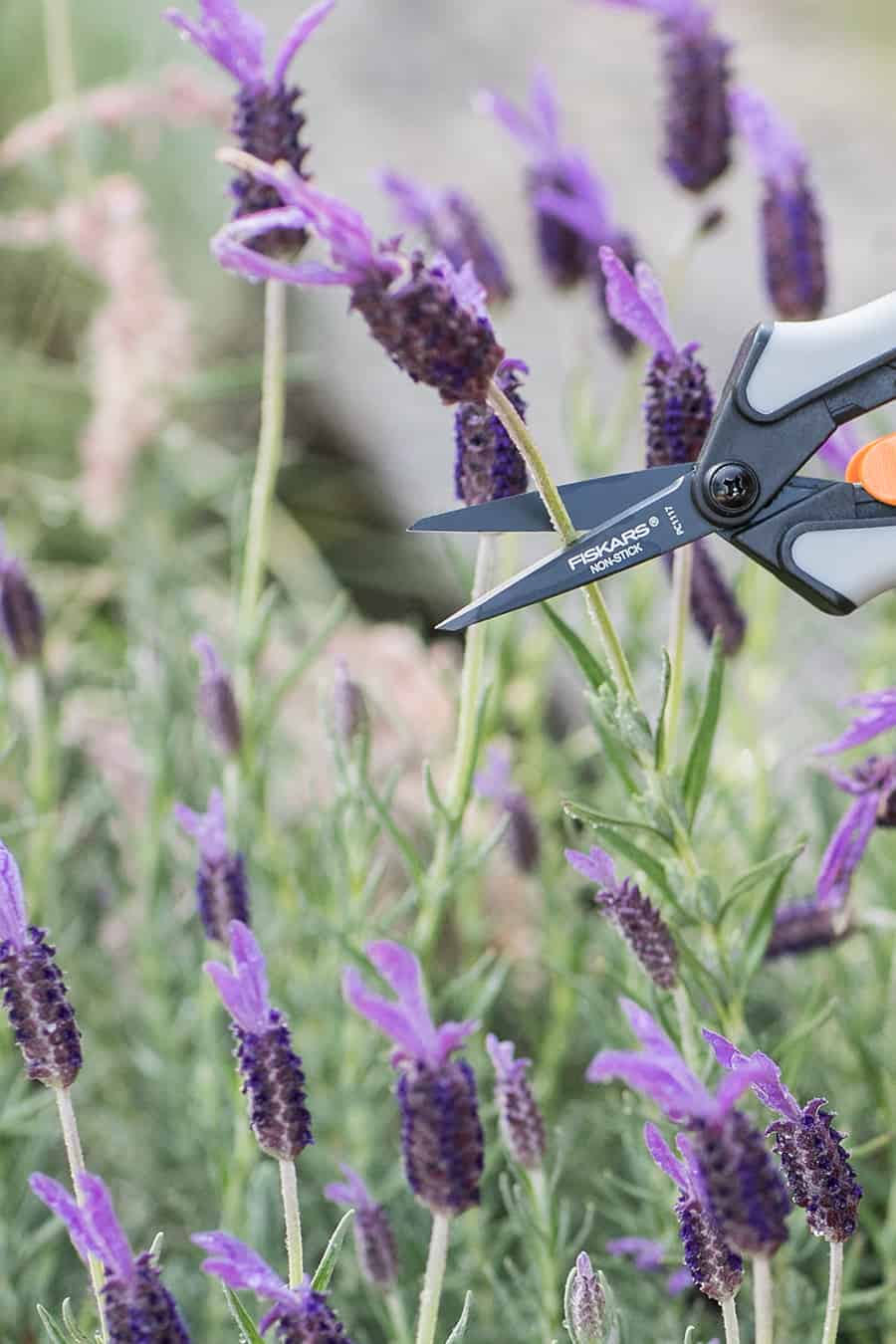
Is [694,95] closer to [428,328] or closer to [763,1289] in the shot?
[428,328]

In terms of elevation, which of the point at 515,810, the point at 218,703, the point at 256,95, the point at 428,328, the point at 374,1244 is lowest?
the point at 374,1244

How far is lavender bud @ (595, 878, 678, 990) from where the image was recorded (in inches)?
22.6

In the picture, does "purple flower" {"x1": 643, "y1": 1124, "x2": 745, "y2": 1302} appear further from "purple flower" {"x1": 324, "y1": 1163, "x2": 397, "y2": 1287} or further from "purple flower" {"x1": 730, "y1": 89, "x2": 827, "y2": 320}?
"purple flower" {"x1": 730, "y1": 89, "x2": 827, "y2": 320}

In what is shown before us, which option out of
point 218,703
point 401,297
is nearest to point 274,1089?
point 401,297

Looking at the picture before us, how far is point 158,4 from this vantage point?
2393 millimetres

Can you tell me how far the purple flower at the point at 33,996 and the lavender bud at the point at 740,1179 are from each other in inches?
7.7

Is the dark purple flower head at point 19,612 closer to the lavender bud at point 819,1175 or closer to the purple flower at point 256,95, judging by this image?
the purple flower at point 256,95

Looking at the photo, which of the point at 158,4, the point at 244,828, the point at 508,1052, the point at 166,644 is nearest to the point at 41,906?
the point at 244,828

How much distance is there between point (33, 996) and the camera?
0.49 metres

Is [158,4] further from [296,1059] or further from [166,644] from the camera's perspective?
[296,1059]

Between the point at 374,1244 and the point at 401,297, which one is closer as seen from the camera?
the point at 401,297

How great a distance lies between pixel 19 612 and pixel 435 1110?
49 cm

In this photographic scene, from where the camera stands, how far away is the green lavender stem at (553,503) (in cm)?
47

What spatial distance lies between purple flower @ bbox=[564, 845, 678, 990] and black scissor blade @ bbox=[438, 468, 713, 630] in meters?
0.11
